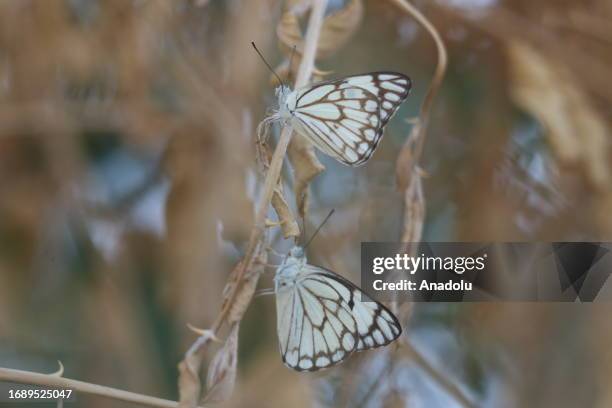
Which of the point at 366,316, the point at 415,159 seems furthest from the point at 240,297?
the point at 415,159

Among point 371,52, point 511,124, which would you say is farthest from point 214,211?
point 511,124

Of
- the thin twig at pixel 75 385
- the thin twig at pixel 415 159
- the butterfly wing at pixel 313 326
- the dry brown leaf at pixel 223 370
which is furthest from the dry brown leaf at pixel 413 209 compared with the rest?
the thin twig at pixel 75 385

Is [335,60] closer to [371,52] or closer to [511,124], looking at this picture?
[371,52]

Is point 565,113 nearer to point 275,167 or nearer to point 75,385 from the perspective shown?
point 275,167

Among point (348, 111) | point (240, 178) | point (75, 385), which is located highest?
point (348, 111)

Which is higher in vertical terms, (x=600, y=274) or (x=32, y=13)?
(x=32, y=13)

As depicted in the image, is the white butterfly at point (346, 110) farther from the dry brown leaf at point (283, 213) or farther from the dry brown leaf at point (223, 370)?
the dry brown leaf at point (223, 370)

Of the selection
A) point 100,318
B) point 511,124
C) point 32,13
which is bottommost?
point 100,318
